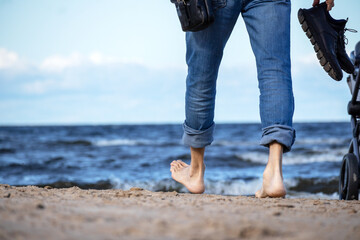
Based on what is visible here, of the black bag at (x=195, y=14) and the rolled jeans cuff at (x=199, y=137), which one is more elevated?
the black bag at (x=195, y=14)

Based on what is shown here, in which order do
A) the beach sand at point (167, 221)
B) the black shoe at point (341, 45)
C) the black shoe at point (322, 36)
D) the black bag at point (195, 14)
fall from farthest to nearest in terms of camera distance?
1. the black shoe at point (341, 45)
2. the black shoe at point (322, 36)
3. the black bag at point (195, 14)
4. the beach sand at point (167, 221)

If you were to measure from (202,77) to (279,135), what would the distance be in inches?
17.6

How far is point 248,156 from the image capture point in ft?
30.3

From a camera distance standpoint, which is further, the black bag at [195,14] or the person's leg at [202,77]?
the person's leg at [202,77]

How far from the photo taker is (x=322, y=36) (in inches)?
82.9

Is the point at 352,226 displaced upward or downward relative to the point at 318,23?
downward

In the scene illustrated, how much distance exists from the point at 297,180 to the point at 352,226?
4.39m

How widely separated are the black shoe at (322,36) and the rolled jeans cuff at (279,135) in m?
0.42

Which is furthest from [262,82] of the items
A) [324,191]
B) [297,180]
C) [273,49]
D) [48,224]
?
[297,180]

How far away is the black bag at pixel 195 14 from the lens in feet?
5.85

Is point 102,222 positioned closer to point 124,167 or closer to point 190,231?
point 190,231

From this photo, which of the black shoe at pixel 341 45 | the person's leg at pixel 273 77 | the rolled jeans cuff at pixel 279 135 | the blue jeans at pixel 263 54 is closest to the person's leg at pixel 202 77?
the blue jeans at pixel 263 54

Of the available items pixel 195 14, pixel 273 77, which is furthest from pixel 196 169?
pixel 195 14

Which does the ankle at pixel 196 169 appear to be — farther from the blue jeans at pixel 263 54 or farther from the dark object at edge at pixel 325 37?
the dark object at edge at pixel 325 37
